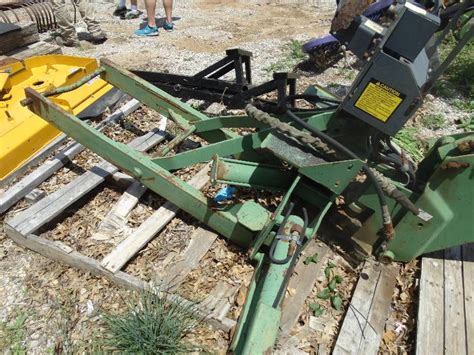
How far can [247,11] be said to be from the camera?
912 centimetres

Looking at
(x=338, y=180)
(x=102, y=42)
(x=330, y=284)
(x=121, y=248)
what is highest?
(x=338, y=180)

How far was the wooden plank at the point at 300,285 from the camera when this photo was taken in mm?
2635

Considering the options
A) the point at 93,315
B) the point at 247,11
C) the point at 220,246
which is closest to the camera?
the point at 93,315

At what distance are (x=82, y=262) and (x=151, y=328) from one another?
2.59ft

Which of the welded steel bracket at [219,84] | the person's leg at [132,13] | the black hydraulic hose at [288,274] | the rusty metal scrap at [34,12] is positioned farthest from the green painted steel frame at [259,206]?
the person's leg at [132,13]

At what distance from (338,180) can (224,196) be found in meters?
1.18

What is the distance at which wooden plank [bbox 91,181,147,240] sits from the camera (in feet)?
10.5

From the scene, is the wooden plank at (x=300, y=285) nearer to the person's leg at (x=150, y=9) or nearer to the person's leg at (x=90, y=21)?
the person's leg at (x=90, y=21)

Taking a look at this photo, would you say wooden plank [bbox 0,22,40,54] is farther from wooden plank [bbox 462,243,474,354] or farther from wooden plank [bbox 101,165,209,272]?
wooden plank [bbox 462,243,474,354]

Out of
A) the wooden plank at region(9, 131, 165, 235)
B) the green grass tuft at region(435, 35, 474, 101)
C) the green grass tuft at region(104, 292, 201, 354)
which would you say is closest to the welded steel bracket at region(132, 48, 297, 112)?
the wooden plank at region(9, 131, 165, 235)

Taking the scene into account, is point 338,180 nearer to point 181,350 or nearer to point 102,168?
point 181,350

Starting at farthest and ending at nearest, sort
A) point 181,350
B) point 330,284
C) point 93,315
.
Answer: point 330,284 → point 93,315 → point 181,350

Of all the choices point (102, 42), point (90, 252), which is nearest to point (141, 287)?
point (90, 252)

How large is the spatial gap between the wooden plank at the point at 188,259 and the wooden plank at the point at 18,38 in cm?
364
